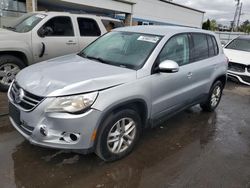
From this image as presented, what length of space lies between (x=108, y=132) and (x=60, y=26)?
4225mm

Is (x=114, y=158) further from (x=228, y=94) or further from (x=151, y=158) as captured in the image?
(x=228, y=94)

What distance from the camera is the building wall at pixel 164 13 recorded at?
2580cm

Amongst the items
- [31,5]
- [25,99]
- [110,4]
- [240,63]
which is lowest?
[240,63]

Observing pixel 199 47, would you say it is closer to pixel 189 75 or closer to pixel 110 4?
pixel 189 75

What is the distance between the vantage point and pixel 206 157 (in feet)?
12.2

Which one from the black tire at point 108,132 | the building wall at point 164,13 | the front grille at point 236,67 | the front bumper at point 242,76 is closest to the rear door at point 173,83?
the black tire at point 108,132

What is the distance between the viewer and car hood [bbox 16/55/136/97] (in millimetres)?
2838

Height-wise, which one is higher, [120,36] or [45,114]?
[120,36]

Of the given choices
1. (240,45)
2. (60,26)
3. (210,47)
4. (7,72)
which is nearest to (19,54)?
(7,72)

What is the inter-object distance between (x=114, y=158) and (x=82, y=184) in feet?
1.90

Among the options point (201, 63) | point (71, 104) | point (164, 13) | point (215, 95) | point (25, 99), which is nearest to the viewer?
point (71, 104)

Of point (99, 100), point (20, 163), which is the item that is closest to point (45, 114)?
point (99, 100)

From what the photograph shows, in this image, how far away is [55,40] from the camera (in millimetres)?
6203

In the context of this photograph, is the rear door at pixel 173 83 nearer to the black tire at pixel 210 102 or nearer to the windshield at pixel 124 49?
the windshield at pixel 124 49
